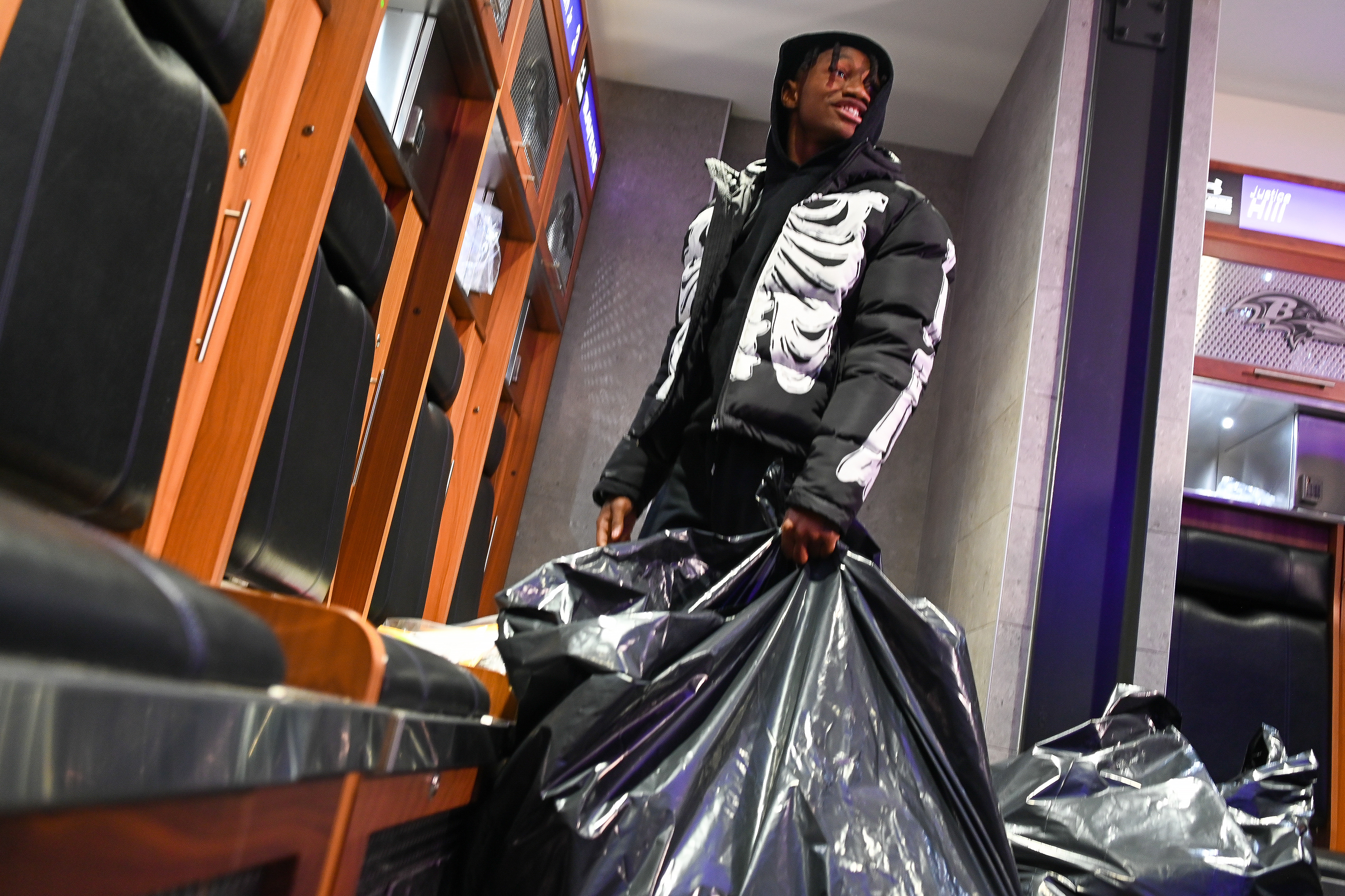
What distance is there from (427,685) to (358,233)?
131 centimetres

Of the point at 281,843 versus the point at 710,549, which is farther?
the point at 710,549

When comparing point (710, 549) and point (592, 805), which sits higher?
point (710, 549)

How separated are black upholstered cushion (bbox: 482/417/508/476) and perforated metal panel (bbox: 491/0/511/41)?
3.84ft

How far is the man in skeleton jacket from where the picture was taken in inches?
54.1

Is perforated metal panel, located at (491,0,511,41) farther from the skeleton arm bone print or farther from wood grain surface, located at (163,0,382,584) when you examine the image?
the skeleton arm bone print

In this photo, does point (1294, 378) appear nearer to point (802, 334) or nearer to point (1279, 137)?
point (1279, 137)

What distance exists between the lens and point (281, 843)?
0.41 meters

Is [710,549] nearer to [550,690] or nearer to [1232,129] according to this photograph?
[550,690]

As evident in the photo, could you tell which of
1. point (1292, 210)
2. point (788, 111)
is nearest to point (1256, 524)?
point (1292, 210)

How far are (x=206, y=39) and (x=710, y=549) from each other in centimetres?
84

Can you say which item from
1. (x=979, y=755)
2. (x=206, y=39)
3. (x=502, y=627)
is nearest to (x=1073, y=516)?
(x=979, y=755)

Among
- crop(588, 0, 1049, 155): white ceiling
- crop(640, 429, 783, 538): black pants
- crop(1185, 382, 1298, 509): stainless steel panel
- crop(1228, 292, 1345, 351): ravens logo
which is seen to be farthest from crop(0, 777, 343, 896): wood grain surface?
crop(1228, 292, 1345, 351): ravens logo

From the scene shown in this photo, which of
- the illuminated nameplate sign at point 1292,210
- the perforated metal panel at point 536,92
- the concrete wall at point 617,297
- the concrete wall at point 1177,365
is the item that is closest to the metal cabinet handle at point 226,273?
the perforated metal panel at point 536,92

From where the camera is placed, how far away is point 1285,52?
3629 millimetres
